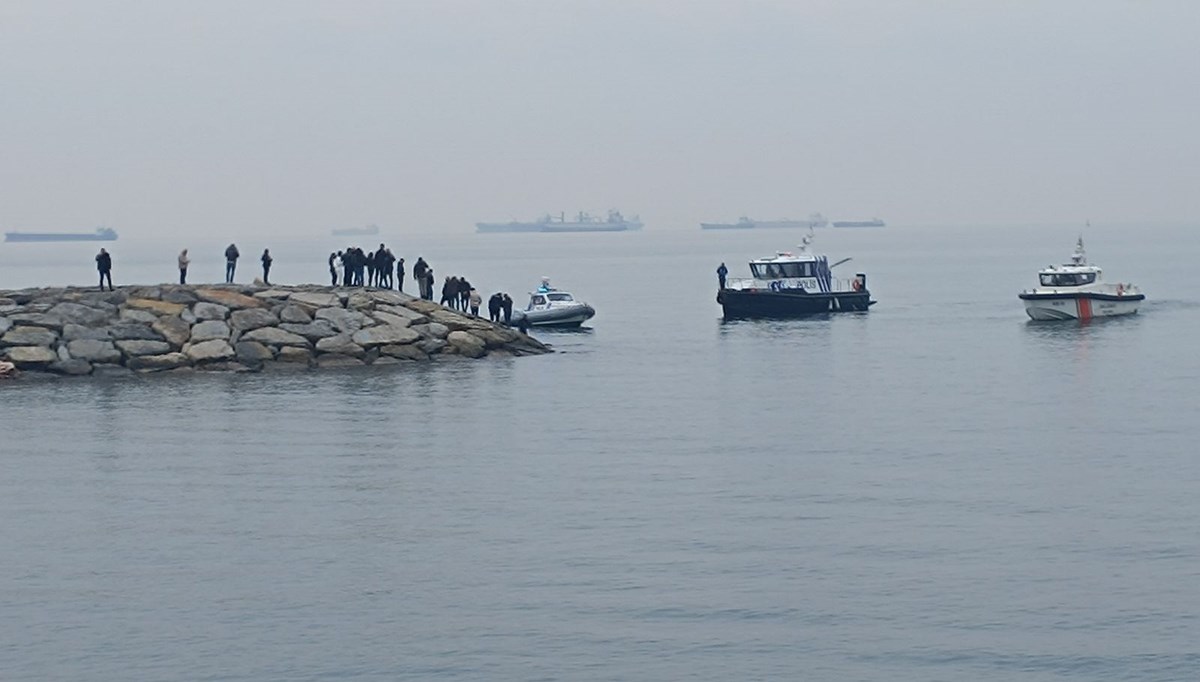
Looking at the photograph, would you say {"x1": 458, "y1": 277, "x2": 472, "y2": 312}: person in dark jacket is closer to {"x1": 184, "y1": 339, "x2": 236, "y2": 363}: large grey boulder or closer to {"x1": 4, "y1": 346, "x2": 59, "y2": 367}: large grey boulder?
{"x1": 184, "y1": 339, "x2": 236, "y2": 363}: large grey boulder

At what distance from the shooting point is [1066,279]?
81188 millimetres

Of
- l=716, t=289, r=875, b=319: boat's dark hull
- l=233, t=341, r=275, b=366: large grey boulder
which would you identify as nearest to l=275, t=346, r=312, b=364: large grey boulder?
l=233, t=341, r=275, b=366: large grey boulder

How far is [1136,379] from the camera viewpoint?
55.3 m

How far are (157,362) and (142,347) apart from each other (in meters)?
0.87

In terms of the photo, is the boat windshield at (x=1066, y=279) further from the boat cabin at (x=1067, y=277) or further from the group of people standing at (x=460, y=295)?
the group of people standing at (x=460, y=295)

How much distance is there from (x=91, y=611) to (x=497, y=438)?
59.4ft

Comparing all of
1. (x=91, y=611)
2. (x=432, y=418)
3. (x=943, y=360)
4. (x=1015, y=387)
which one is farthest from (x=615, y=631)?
(x=943, y=360)

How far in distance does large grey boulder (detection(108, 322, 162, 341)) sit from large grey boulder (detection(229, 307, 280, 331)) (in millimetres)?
2624

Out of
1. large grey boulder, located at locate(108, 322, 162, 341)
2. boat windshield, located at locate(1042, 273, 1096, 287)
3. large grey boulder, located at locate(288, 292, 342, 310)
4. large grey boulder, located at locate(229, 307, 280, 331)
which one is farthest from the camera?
boat windshield, located at locate(1042, 273, 1096, 287)

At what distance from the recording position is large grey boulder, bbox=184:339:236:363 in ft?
184

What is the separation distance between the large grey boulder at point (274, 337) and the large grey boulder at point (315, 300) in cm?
199

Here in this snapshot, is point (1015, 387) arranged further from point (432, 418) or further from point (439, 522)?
point (439, 522)

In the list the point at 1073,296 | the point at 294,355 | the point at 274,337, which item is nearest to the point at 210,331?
the point at 274,337

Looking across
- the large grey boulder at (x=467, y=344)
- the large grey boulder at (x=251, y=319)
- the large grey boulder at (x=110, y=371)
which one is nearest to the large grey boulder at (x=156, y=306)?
the large grey boulder at (x=251, y=319)
